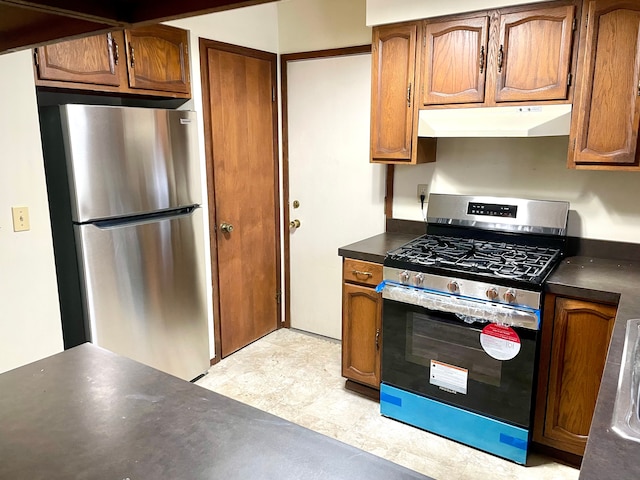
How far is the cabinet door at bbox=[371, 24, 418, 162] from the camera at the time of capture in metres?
2.58

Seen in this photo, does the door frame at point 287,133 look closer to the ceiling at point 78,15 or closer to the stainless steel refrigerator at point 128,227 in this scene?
the stainless steel refrigerator at point 128,227

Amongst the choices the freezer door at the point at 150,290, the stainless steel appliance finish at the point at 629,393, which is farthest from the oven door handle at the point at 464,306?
the freezer door at the point at 150,290

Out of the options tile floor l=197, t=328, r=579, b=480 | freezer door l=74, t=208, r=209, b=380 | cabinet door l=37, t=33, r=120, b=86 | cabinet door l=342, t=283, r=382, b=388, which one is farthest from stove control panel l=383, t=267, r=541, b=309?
cabinet door l=37, t=33, r=120, b=86

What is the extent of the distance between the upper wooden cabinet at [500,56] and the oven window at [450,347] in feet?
3.74

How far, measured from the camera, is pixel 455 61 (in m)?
2.45

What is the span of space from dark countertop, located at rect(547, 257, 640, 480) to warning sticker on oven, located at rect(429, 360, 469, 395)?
0.59 metres

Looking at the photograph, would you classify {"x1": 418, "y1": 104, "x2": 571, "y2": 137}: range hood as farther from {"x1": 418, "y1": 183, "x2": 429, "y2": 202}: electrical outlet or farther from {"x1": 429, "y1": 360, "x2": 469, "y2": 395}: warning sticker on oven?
{"x1": 429, "y1": 360, "x2": 469, "y2": 395}: warning sticker on oven

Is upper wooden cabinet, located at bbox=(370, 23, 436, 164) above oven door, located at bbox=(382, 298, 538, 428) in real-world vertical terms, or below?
above

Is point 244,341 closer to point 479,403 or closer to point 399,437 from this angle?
point 399,437

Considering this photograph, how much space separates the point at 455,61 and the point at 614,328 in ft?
4.99

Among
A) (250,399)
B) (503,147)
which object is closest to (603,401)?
(503,147)

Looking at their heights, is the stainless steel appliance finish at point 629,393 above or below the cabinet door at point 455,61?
below

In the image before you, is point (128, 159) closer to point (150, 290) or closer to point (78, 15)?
point (150, 290)

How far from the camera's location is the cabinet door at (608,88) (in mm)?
2045
